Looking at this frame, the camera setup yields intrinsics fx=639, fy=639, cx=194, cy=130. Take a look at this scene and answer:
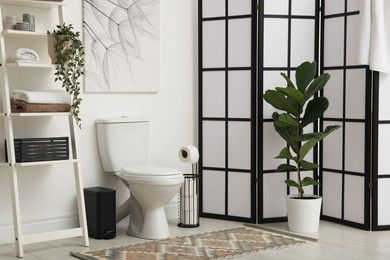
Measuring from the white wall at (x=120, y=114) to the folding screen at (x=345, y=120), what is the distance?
1.12 meters

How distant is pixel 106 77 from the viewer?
482 cm

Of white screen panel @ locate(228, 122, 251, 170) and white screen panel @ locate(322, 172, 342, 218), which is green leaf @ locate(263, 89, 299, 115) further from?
white screen panel @ locate(322, 172, 342, 218)

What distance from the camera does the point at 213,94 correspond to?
17.2 feet

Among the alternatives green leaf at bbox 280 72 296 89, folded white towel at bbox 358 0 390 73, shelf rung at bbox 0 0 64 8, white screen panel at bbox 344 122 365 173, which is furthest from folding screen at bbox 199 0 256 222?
shelf rung at bbox 0 0 64 8

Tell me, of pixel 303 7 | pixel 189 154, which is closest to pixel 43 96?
pixel 189 154

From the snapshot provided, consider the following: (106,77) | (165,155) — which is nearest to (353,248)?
(165,155)

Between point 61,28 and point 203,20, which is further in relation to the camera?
point 203,20

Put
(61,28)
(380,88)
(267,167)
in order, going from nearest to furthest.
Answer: (61,28)
(380,88)
(267,167)

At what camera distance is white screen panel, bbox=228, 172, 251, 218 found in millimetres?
5086

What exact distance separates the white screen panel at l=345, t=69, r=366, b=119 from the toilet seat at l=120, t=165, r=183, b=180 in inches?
55.9

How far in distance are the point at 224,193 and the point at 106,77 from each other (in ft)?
4.41

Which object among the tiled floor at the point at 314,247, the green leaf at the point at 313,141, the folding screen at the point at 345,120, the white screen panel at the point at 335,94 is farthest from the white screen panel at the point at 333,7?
the tiled floor at the point at 314,247

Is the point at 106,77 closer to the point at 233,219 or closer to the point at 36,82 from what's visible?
the point at 36,82

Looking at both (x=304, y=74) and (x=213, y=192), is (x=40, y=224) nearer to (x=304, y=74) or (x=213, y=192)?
(x=213, y=192)
